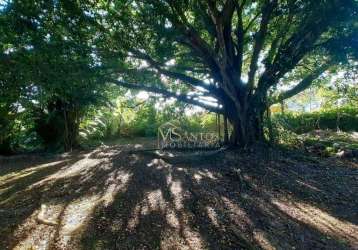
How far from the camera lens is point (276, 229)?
3.45 meters

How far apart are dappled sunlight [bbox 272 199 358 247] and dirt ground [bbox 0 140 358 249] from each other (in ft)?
0.04

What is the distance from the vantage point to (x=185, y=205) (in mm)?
4078

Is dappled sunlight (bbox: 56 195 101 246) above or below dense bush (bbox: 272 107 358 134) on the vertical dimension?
below

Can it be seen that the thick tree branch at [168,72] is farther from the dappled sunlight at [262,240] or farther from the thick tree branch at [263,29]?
the dappled sunlight at [262,240]

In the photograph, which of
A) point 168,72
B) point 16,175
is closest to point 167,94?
point 168,72

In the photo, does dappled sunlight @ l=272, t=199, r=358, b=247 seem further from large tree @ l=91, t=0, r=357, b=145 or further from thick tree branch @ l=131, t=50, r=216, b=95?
thick tree branch @ l=131, t=50, r=216, b=95

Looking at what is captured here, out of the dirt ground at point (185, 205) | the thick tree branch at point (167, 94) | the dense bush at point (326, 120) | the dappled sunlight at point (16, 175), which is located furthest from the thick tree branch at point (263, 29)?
the dense bush at point (326, 120)

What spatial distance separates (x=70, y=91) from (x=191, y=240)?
5.54 meters

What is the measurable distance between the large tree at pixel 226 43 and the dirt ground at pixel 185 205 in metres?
1.90

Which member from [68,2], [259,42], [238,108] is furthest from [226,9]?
[68,2]

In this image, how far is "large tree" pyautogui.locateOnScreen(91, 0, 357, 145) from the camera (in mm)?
5891

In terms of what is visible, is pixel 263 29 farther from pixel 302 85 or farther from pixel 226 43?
pixel 302 85

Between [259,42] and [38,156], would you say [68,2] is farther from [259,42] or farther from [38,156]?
[38,156]

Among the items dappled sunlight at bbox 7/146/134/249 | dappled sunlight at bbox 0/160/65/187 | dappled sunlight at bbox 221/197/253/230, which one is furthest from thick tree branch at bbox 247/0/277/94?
dappled sunlight at bbox 0/160/65/187
